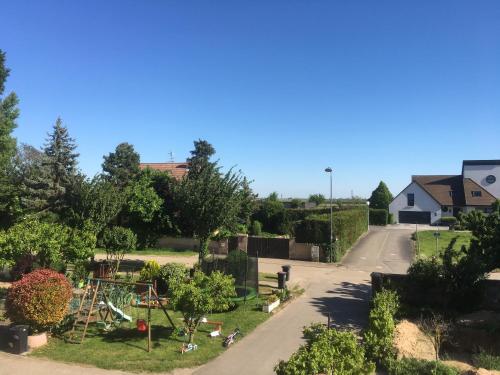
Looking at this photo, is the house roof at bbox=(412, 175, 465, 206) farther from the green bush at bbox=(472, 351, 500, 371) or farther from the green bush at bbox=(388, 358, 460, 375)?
the green bush at bbox=(388, 358, 460, 375)

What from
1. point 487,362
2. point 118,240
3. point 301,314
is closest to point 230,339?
point 301,314

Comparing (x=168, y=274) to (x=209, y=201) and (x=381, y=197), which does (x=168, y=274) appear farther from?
(x=381, y=197)

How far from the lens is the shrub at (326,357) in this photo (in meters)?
6.63

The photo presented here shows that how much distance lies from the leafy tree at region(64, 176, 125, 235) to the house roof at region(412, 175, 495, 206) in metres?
46.7

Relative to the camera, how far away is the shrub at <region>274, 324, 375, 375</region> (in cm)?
663

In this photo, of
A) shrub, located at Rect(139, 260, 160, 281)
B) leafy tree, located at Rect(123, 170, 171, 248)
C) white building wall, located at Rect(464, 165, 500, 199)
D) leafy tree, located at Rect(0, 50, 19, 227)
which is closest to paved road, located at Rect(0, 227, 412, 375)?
shrub, located at Rect(139, 260, 160, 281)

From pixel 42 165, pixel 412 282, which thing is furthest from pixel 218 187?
pixel 42 165

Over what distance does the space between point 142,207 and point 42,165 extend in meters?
10.3

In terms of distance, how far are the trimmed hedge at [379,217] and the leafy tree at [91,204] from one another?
42557mm

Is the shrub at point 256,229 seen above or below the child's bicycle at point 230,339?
above

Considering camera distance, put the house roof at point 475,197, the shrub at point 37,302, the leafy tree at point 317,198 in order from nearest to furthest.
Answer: the shrub at point 37,302 < the house roof at point 475,197 < the leafy tree at point 317,198

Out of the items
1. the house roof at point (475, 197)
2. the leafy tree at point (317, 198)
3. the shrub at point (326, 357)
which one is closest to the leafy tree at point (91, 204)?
the shrub at point (326, 357)

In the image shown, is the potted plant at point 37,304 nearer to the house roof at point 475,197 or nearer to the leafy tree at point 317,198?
the house roof at point 475,197

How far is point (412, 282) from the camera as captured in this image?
1752 centimetres
